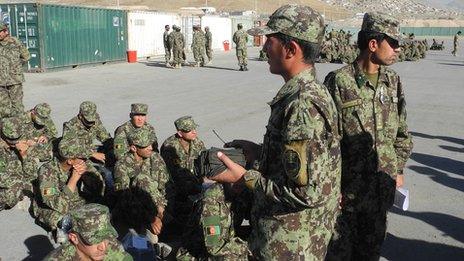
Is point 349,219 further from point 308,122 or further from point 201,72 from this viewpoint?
point 201,72

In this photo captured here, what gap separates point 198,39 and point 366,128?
1657 cm

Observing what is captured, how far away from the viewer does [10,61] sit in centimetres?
793

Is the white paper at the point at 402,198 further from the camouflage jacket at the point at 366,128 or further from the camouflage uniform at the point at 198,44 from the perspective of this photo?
the camouflage uniform at the point at 198,44

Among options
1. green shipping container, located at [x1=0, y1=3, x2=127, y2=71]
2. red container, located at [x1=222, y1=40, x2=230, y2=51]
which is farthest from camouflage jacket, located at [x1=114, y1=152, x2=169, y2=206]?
red container, located at [x1=222, y1=40, x2=230, y2=51]

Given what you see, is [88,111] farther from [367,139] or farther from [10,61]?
[367,139]

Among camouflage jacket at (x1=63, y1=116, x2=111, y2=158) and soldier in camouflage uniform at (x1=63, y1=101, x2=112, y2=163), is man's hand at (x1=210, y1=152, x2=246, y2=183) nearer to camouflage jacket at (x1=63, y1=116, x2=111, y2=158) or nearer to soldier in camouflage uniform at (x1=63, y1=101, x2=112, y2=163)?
soldier in camouflage uniform at (x1=63, y1=101, x2=112, y2=163)

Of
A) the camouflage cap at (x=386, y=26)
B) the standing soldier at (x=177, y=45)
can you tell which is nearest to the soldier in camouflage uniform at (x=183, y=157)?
the camouflage cap at (x=386, y=26)

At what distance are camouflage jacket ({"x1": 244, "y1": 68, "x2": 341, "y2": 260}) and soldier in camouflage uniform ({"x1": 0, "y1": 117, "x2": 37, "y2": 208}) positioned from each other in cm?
362

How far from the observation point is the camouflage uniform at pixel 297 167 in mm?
2031

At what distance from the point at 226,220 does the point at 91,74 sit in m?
14.3

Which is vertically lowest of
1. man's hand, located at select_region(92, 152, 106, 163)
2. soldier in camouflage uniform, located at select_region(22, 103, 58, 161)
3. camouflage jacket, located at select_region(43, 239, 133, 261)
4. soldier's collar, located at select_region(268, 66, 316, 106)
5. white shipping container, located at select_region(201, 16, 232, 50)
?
man's hand, located at select_region(92, 152, 106, 163)

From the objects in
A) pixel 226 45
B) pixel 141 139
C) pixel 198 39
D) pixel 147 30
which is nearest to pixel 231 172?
pixel 141 139

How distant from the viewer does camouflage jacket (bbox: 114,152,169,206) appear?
4.61 meters

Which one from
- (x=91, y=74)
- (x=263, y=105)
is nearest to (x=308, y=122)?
(x=263, y=105)
